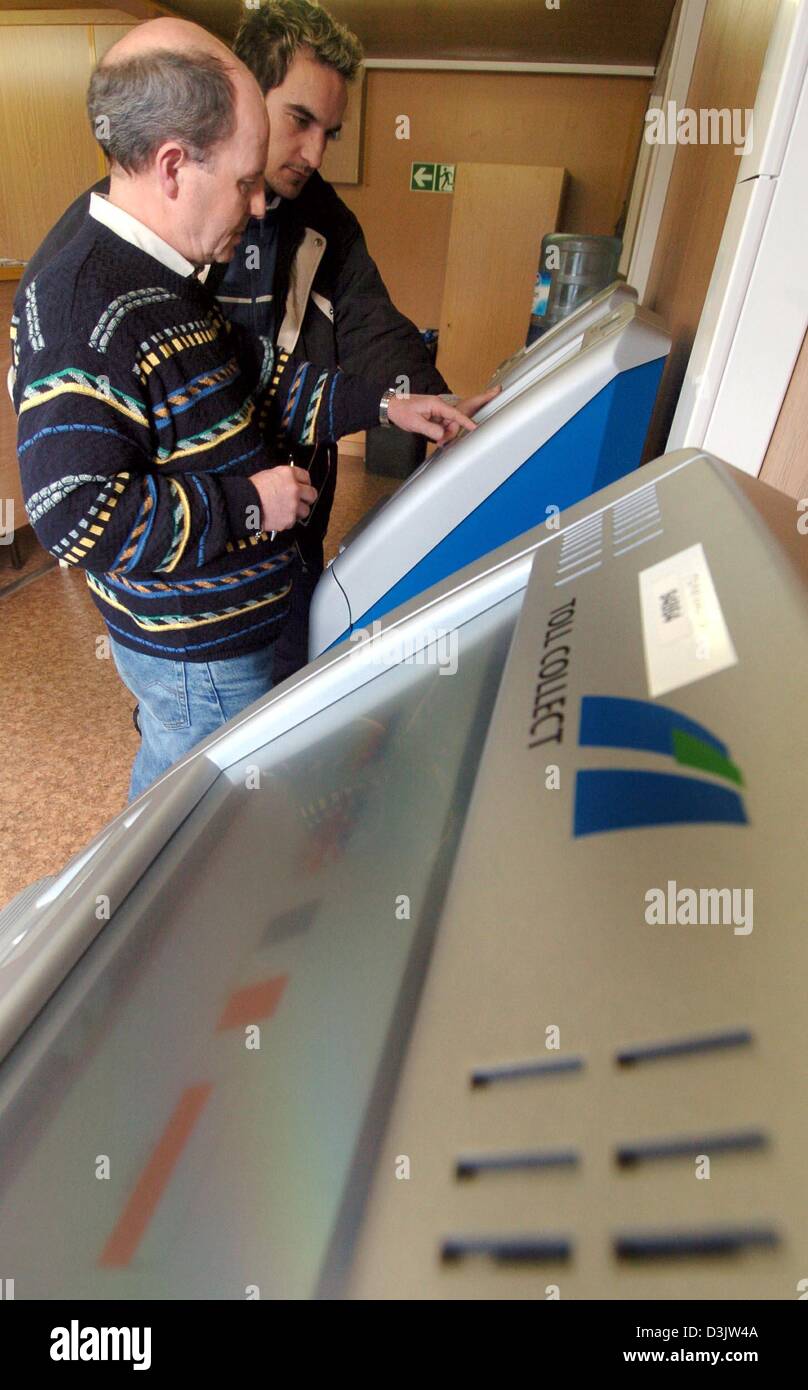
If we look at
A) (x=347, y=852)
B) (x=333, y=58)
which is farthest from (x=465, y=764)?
(x=333, y=58)

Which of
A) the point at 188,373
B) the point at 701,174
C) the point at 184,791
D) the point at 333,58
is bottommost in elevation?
the point at 184,791

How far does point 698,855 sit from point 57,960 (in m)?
0.33

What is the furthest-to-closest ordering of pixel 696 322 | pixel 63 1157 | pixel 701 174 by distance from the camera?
1. pixel 701 174
2. pixel 696 322
3. pixel 63 1157

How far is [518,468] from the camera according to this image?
105cm

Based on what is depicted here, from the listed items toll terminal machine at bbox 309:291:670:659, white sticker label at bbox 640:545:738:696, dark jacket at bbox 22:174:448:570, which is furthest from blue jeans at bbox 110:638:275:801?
white sticker label at bbox 640:545:738:696

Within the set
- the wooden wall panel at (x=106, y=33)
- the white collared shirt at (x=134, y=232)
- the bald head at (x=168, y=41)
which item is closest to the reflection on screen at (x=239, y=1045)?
the white collared shirt at (x=134, y=232)

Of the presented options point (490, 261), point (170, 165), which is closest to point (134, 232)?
point (170, 165)

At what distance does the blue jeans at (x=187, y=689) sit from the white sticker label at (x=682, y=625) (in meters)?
0.73

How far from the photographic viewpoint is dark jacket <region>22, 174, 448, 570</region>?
117cm

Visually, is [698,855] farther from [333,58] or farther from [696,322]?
[333,58]

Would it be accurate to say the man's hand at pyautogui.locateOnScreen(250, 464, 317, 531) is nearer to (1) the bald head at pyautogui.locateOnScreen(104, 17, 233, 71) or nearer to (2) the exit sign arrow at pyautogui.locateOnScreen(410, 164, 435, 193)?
(1) the bald head at pyautogui.locateOnScreen(104, 17, 233, 71)

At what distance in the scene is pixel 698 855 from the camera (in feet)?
0.95

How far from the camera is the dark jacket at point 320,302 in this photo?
1169 millimetres

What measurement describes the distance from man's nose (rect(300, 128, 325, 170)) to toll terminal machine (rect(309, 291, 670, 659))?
465mm
